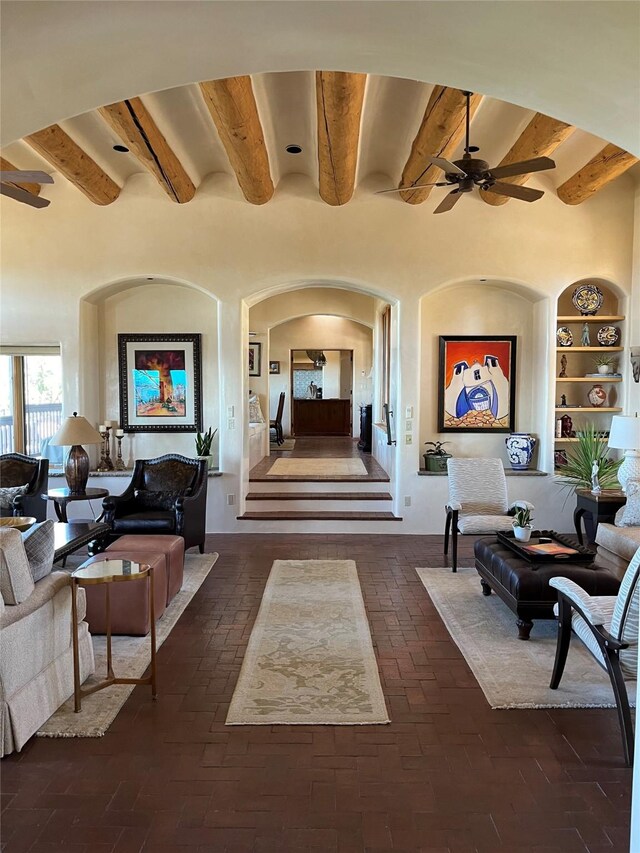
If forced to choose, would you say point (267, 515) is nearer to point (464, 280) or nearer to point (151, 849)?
point (464, 280)

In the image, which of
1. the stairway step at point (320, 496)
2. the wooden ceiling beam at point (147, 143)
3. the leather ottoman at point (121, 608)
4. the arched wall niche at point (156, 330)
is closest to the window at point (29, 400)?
the arched wall niche at point (156, 330)

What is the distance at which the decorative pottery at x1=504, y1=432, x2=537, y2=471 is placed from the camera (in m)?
7.11

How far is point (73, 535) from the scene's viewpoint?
14.7ft

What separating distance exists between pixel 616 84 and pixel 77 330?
6396mm

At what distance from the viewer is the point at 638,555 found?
257cm

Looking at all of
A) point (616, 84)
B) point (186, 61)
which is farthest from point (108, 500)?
point (616, 84)

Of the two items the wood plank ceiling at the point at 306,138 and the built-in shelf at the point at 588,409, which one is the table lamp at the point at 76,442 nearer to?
the wood plank ceiling at the point at 306,138

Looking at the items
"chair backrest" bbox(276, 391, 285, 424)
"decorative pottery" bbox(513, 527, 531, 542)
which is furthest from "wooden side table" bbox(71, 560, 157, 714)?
"chair backrest" bbox(276, 391, 285, 424)

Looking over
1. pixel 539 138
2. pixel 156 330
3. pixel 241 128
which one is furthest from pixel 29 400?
pixel 539 138

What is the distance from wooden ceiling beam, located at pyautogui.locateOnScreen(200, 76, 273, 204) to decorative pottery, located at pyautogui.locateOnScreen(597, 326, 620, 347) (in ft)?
14.9

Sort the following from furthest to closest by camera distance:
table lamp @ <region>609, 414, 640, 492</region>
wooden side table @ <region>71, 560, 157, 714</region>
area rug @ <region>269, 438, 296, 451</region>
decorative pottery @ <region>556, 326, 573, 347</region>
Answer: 1. area rug @ <region>269, 438, 296, 451</region>
2. decorative pottery @ <region>556, 326, 573, 347</region>
3. table lamp @ <region>609, 414, 640, 492</region>
4. wooden side table @ <region>71, 560, 157, 714</region>

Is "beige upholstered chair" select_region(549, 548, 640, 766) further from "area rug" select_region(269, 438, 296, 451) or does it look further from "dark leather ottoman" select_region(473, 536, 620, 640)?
"area rug" select_region(269, 438, 296, 451)

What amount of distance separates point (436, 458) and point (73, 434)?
425 centimetres

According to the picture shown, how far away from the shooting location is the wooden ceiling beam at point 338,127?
13.5ft
